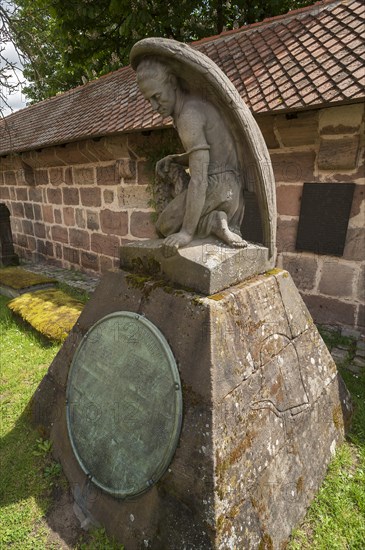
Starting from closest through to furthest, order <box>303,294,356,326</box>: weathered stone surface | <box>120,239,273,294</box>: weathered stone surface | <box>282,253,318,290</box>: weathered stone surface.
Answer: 1. <box>120,239,273,294</box>: weathered stone surface
2. <box>303,294,356,326</box>: weathered stone surface
3. <box>282,253,318,290</box>: weathered stone surface

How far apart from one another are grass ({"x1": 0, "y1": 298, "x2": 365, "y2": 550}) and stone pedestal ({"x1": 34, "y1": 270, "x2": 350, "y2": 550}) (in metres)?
0.08

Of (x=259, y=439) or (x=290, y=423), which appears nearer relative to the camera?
(x=259, y=439)

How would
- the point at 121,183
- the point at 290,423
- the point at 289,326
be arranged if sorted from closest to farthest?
the point at 290,423 → the point at 289,326 → the point at 121,183

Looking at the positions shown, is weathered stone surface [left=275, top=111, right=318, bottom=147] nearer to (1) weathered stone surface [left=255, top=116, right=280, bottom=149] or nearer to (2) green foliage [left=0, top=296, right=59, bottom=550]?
(1) weathered stone surface [left=255, top=116, right=280, bottom=149]

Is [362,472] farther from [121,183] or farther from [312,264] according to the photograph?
[121,183]

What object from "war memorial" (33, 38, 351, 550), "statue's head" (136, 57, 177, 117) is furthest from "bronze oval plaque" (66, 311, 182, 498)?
"statue's head" (136, 57, 177, 117)

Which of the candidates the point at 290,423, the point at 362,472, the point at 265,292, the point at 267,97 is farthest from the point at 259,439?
the point at 267,97

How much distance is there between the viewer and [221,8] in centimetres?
809

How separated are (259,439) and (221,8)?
9.79 metres

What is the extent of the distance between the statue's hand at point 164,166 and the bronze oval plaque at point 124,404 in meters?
0.91

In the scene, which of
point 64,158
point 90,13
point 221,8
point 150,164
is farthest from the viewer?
point 221,8

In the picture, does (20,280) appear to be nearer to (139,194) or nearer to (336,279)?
(139,194)

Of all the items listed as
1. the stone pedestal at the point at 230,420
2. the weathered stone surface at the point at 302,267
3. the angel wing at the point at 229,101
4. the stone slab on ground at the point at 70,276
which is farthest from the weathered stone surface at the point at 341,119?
the stone slab on ground at the point at 70,276

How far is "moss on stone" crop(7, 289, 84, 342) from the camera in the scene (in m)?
3.83
